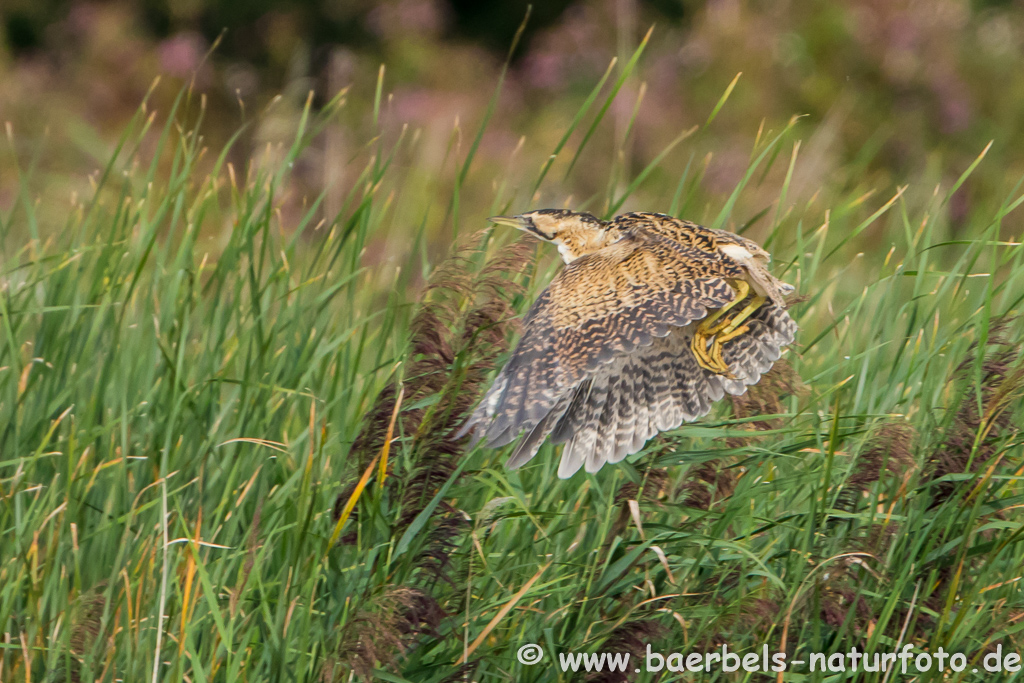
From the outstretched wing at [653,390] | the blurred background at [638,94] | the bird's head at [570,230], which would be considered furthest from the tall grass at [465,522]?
the blurred background at [638,94]

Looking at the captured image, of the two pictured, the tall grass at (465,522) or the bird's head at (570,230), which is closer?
the tall grass at (465,522)

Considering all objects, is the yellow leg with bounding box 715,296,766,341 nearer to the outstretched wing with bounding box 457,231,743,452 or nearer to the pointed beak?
the outstretched wing with bounding box 457,231,743,452

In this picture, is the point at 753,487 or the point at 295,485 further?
the point at 295,485

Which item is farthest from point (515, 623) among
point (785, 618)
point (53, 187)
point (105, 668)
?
point (53, 187)

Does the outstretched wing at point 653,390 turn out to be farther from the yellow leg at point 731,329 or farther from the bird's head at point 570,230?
the bird's head at point 570,230

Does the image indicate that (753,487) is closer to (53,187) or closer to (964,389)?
(964,389)

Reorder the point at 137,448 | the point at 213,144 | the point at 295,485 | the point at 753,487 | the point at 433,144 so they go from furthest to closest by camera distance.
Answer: the point at 213,144 → the point at 433,144 → the point at 137,448 → the point at 295,485 → the point at 753,487

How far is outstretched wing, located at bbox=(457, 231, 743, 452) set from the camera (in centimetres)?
162

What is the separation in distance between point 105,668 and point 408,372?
0.71 metres

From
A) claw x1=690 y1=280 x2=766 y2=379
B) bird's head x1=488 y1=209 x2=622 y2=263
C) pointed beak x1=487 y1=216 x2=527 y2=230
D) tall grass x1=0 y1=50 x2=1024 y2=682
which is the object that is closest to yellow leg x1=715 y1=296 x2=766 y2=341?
claw x1=690 y1=280 x2=766 y2=379

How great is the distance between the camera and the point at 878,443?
179 centimetres

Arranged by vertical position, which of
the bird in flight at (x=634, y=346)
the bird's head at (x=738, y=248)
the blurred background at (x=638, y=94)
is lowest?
the blurred background at (x=638, y=94)

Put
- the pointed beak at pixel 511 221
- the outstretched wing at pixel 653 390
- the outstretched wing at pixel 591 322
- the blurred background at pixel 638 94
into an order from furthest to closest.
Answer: the blurred background at pixel 638 94
the pointed beak at pixel 511 221
the outstretched wing at pixel 653 390
the outstretched wing at pixel 591 322

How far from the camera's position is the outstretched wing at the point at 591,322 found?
63.9 inches
